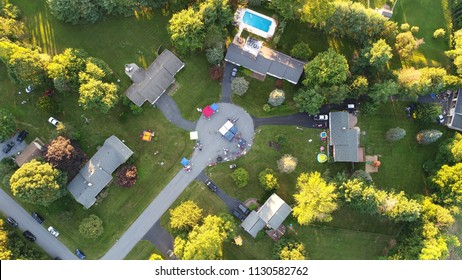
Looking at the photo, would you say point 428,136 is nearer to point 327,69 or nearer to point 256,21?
point 327,69

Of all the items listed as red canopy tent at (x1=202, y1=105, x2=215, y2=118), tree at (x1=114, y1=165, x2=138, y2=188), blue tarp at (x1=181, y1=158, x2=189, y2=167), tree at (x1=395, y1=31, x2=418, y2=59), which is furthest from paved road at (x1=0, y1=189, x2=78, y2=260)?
tree at (x1=395, y1=31, x2=418, y2=59)

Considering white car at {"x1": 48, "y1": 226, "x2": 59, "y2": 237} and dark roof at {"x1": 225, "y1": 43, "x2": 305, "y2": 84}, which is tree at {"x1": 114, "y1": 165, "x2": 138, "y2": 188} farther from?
dark roof at {"x1": 225, "y1": 43, "x2": 305, "y2": 84}

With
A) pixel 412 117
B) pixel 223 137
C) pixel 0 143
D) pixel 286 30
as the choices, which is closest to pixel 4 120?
pixel 0 143

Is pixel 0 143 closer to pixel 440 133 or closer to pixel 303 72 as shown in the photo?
pixel 303 72

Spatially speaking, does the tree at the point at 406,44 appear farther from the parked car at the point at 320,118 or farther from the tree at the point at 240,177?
the tree at the point at 240,177

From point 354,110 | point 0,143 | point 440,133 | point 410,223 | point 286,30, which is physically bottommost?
point 410,223

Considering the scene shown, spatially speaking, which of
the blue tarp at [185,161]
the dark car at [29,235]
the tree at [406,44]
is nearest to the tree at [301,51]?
the tree at [406,44]

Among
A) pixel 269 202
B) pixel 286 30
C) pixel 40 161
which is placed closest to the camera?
pixel 40 161
